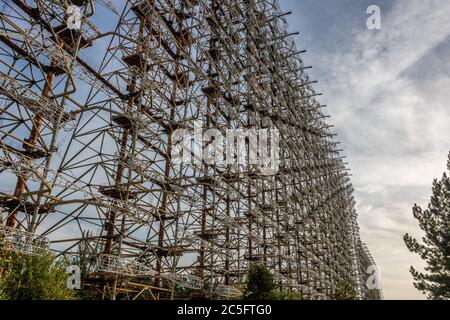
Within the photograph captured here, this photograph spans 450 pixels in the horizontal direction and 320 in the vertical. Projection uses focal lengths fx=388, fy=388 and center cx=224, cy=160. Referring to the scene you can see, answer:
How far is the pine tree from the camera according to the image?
2045 centimetres

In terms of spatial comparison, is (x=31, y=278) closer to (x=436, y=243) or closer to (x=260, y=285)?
(x=260, y=285)

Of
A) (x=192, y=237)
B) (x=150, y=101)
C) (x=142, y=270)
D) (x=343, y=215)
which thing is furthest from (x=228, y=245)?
(x=343, y=215)

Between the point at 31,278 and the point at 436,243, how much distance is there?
19.9 m

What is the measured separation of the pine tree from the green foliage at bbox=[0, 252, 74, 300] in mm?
18588

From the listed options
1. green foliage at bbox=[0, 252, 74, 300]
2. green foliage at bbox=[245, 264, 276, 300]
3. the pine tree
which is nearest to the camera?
green foliage at bbox=[0, 252, 74, 300]

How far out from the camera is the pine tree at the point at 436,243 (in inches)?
805

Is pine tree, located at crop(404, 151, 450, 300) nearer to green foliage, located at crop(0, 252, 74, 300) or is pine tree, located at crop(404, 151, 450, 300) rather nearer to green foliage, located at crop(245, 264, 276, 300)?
green foliage, located at crop(245, 264, 276, 300)

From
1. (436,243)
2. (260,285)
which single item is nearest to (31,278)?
(260,285)

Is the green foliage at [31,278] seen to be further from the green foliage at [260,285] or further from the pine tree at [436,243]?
the pine tree at [436,243]

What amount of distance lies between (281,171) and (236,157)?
881cm

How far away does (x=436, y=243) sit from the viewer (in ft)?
69.5

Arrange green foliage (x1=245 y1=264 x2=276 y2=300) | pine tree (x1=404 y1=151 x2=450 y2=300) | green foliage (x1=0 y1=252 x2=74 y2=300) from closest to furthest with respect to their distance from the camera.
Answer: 1. green foliage (x1=0 y1=252 x2=74 y2=300)
2. green foliage (x1=245 y1=264 x2=276 y2=300)
3. pine tree (x1=404 y1=151 x2=450 y2=300)

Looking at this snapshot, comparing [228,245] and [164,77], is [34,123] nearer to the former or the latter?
[164,77]

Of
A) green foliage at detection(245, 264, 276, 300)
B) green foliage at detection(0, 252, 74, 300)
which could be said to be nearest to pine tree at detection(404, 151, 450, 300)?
green foliage at detection(245, 264, 276, 300)
